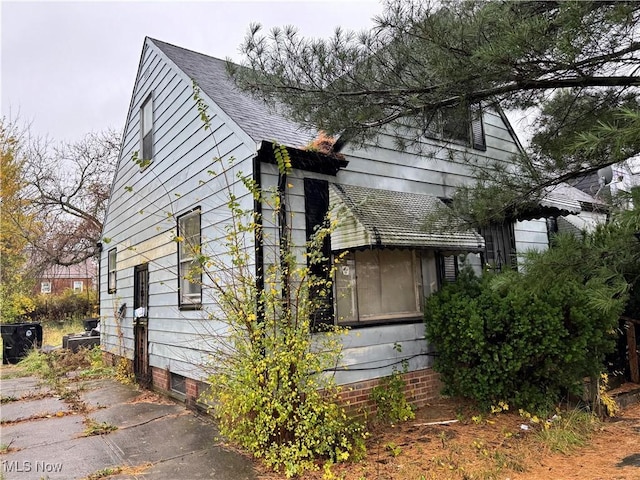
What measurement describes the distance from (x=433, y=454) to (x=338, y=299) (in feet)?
6.41

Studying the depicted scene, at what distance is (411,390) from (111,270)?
26.3 ft

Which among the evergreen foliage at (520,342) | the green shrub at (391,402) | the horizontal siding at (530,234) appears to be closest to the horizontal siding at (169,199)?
the green shrub at (391,402)

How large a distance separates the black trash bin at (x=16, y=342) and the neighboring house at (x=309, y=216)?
18.5 feet

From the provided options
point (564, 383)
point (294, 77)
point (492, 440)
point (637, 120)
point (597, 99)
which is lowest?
point (492, 440)

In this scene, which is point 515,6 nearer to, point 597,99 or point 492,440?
point 597,99

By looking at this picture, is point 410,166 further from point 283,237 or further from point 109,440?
point 109,440

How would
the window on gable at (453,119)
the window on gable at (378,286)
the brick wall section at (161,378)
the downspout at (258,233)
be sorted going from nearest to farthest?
1. the window on gable at (453,119)
2. the downspout at (258,233)
3. the window on gable at (378,286)
4. the brick wall section at (161,378)

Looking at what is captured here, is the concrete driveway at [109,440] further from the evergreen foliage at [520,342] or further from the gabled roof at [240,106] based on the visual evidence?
the gabled roof at [240,106]

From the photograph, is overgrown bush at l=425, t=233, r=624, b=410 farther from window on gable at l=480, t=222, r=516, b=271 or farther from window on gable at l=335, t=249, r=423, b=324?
window on gable at l=480, t=222, r=516, b=271

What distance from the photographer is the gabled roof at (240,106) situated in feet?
17.4

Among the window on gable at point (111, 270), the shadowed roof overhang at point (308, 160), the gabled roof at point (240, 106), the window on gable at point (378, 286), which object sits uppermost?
the gabled roof at point (240, 106)

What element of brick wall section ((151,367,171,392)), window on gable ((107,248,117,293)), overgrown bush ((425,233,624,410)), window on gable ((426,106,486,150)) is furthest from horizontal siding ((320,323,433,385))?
window on gable ((107,248,117,293))

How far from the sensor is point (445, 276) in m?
Answer: 6.46

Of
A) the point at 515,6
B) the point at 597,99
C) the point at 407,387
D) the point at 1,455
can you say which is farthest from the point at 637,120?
the point at 1,455
